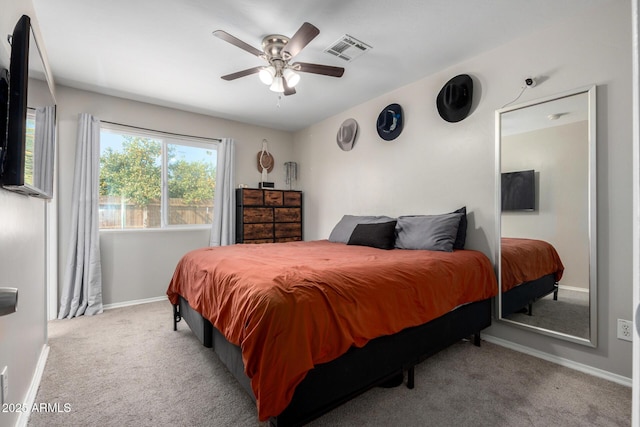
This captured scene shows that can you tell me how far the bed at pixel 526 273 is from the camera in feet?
7.48

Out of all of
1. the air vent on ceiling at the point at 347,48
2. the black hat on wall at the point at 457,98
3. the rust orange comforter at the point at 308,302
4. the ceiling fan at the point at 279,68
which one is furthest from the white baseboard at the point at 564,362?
the air vent on ceiling at the point at 347,48

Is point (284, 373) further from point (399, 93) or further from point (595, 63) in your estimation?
point (399, 93)

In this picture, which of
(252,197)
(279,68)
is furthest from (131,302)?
(279,68)

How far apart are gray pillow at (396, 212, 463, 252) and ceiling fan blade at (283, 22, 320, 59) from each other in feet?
6.00

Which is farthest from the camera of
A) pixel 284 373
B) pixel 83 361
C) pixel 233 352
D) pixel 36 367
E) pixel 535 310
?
pixel 535 310

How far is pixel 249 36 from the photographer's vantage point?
234 cm

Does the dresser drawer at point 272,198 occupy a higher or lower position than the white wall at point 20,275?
higher

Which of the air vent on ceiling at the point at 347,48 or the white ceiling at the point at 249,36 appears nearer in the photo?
the white ceiling at the point at 249,36

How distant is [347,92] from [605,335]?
3.16 m

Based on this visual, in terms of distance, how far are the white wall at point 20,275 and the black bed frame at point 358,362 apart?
0.91 meters

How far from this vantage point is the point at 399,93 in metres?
3.36

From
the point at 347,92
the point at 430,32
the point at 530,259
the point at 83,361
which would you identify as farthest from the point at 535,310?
the point at 83,361

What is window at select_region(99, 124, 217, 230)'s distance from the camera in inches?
142

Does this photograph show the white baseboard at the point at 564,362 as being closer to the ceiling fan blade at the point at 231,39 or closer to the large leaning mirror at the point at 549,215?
the large leaning mirror at the point at 549,215
